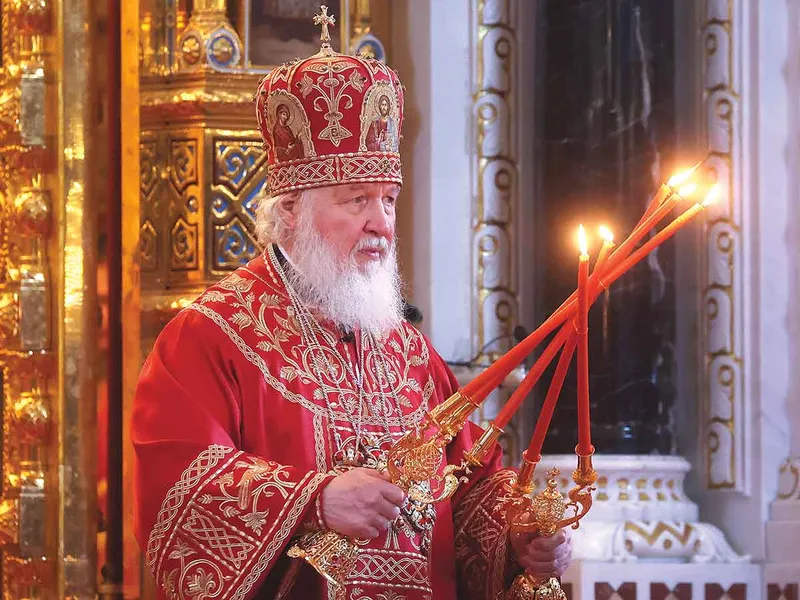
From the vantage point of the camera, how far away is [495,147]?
4.88 metres

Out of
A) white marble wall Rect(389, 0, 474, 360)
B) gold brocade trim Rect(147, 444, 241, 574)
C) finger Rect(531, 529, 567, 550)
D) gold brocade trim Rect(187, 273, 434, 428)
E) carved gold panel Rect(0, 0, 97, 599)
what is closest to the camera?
gold brocade trim Rect(147, 444, 241, 574)

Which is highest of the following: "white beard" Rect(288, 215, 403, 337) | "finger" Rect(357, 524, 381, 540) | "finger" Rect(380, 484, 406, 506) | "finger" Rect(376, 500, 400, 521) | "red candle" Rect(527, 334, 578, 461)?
"white beard" Rect(288, 215, 403, 337)

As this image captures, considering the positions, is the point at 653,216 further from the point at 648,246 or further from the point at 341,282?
the point at 341,282

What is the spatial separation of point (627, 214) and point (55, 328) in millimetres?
1755

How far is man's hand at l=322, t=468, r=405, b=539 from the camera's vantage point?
306 cm

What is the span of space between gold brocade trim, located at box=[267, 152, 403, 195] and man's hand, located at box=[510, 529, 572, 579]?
Answer: 86 cm

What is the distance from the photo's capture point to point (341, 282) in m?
3.54

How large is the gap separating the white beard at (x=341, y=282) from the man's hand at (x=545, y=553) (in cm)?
62

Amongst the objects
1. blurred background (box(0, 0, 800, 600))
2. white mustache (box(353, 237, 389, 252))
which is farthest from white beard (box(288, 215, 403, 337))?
blurred background (box(0, 0, 800, 600))

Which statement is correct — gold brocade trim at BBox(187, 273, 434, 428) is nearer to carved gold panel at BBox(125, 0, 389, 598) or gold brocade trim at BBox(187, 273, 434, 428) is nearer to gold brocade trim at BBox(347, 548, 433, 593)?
gold brocade trim at BBox(347, 548, 433, 593)

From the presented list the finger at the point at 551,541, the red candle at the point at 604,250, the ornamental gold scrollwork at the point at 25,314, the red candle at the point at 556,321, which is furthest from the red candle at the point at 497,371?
the ornamental gold scrollwork at the point at 25,314

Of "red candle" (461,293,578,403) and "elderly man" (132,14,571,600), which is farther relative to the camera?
"elderly man" (132,14,571,600)

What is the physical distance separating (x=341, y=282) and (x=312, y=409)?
0.96ft

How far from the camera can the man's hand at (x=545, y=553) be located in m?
3.35
